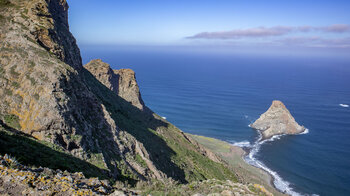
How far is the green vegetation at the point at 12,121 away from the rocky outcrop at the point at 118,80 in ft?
137

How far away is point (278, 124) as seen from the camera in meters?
109

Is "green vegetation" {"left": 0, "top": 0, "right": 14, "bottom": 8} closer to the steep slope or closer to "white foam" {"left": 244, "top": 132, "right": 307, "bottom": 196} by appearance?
the steep slope

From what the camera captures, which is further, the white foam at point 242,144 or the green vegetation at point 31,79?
the white foam at point 242,144

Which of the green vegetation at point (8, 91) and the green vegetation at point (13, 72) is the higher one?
the green vegetation at point (13, 72)

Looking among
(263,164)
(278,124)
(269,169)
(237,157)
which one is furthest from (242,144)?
(278,124)

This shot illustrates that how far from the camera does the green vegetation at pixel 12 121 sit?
1816 cm

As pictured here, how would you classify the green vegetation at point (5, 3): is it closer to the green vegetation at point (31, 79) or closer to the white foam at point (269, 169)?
the green vegetation at point (31, 79)

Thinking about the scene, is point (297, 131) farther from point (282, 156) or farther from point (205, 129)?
point (205, 129)

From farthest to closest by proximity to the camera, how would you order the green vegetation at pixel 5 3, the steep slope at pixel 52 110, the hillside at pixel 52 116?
1. the green vegetation at pixel 5 3
2. the steep slope at pixel 52 110
3. the hillside at pixel 52 116

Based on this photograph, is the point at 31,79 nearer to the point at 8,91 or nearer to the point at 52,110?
the point at 8,91

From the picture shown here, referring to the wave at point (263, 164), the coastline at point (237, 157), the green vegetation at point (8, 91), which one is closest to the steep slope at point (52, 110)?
the green vegetation at point (8, 91)

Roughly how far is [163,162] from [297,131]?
98596mm

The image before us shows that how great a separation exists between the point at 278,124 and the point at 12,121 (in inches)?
4450

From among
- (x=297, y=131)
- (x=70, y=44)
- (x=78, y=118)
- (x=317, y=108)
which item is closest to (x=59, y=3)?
(x=70, y=44)
